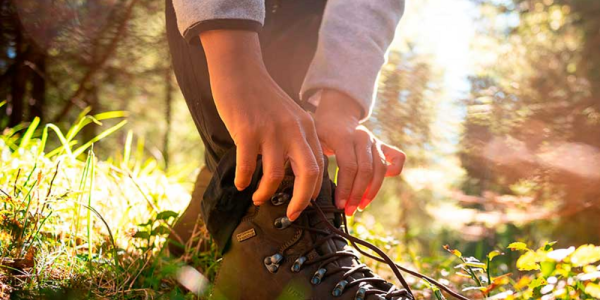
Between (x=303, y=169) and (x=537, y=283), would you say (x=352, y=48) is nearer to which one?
(x=303, y=169)

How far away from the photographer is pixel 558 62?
3541 millimetres

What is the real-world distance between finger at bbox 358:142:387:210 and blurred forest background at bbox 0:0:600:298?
1276 millimetres

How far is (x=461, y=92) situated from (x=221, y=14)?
9.31 ft

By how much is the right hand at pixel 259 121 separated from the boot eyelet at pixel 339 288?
158mm

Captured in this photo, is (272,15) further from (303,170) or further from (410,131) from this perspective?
(410,131)

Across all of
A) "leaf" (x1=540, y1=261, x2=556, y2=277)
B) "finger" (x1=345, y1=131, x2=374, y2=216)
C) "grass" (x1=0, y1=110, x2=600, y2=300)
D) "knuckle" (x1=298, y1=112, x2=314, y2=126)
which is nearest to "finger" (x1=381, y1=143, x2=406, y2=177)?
"finger" (x1=345, y1=131, x2=374, y2=216)

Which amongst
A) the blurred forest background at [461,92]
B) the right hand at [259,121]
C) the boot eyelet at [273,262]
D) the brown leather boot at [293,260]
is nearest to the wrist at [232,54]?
the right hand at [259,121]

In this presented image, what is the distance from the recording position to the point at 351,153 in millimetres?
1054

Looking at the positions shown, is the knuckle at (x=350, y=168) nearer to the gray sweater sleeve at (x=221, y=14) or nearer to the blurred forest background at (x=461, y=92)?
the gray sweater sleeve at (x=221, y=14)

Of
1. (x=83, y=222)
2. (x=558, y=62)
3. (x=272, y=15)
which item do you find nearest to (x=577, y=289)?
(x=272, y=15)

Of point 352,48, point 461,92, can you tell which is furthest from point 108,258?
point 461,92

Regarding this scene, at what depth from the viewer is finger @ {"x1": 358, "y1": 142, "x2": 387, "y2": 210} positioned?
1059 mm

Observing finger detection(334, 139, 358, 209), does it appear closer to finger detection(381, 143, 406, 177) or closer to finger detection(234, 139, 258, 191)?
finger detection(381, 143, 406, 177)

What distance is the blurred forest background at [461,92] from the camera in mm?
2729
